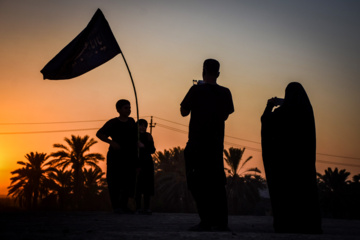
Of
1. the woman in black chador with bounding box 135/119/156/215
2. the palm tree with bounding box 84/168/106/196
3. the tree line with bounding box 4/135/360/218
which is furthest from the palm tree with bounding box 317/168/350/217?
the woman in black chador with bounding box 135/119/156/215

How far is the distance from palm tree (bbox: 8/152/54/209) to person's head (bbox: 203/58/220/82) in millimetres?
45709

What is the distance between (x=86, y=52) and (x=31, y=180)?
4592 cm

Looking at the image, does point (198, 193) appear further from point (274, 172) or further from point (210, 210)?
point (274, 172)

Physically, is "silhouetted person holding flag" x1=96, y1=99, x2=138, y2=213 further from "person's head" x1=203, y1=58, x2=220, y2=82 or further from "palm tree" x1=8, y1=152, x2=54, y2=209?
"palm tree" x1=8, y1=152, x2=54, y2=209

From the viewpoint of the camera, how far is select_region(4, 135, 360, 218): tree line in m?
43.8

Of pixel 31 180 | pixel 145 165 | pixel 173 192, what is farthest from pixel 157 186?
pixel 145 165

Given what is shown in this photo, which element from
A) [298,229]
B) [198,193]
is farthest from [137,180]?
[298,229]

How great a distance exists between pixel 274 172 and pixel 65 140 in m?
40.9

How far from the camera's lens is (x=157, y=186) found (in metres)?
45.0

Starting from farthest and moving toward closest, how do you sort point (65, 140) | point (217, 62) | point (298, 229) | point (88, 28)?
point (65, 140) < point (88, 28) < point (217, 62) < point (298, 229)

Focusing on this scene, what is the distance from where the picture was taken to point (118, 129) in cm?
753

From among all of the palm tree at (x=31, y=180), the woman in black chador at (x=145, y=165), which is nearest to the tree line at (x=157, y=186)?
the palm tree at (x=31, y=180)

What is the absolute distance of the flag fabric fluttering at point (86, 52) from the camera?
23.6 ft

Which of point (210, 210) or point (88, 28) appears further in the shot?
point (88, 28)
